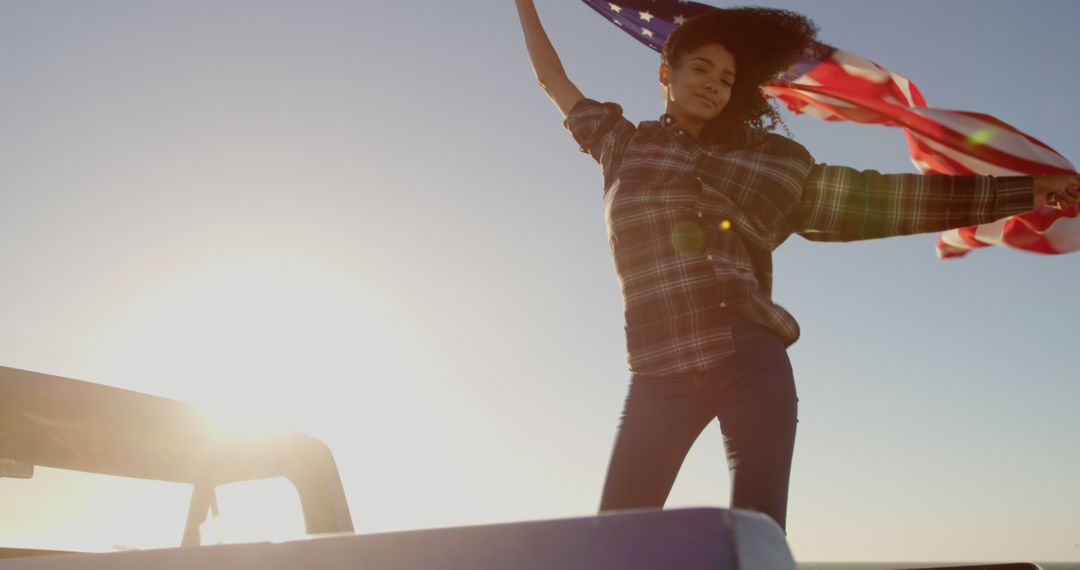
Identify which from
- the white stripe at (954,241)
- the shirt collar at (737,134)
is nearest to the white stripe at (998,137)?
the white stripe at (954,241)

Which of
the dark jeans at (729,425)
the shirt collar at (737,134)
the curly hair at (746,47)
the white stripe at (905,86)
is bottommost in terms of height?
the dark jeans at (729,425)

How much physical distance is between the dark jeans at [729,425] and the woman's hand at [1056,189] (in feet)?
3.65

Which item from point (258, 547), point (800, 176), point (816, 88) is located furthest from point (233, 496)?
point (816, 88)

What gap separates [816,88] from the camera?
5016 millimetres

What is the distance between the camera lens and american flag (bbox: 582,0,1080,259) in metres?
4.54

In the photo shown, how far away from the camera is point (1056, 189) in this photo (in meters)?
2.86

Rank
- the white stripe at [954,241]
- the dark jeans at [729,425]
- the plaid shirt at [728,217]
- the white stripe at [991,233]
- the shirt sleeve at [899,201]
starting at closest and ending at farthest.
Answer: the dark jeans at [729,425] → the plaid shirt at [728,217] → the shirt sleeve at [899,201] → the white stripe at [991,233] → the white stripe at [954,241]

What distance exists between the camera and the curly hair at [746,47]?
124 inches

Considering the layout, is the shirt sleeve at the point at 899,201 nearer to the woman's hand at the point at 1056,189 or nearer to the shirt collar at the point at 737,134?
the woman's hand at the point at 1056,189

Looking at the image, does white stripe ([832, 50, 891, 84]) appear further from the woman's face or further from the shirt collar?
the shirt collar

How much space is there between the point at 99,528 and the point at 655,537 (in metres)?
2.11

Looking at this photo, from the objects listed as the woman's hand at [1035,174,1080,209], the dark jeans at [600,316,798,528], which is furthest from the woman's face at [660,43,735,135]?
the woman's hand at [1035,174,1080,209]

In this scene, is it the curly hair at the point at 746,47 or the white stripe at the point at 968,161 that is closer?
the curly hair at the point at 746,47

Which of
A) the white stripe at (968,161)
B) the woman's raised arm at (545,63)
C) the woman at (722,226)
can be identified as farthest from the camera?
the white stripe at (968,161)
